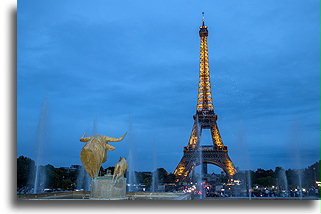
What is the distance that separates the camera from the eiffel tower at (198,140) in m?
31.1

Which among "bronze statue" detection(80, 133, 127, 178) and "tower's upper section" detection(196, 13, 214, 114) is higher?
"tower's upper section" detection(196, 13, 214, 114)

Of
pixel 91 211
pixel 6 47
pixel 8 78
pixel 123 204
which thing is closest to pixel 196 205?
pixel 123 204

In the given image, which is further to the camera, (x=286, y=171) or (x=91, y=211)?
(x=286, y=171)

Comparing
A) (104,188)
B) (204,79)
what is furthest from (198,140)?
(104,188)

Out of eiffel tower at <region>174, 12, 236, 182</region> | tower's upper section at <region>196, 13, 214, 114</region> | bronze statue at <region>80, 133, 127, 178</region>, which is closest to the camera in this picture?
bronze statue at <region>80, 133, 127, 178</region>

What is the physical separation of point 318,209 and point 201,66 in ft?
92.3

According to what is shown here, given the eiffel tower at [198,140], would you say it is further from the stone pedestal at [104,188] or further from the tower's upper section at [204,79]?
the stone pedestal at [104,188]

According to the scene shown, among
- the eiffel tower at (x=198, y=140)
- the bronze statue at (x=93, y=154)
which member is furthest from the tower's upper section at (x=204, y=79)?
the bronze statue at (x=93, y=154)

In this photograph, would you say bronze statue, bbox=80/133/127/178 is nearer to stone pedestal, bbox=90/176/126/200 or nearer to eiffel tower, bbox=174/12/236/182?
stone pedestal, bbox=90/176/126/200

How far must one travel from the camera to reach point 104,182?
10.7 meters

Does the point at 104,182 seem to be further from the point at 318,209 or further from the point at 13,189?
the point at 318,209

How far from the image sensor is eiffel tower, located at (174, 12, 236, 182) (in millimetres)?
31109

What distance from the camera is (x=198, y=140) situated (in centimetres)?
3178

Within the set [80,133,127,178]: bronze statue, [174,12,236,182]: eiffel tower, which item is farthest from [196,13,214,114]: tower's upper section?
[80,133,127,178]: bronze statue
